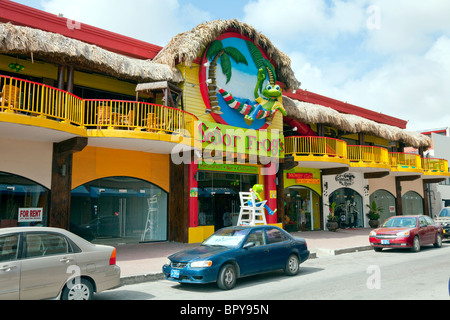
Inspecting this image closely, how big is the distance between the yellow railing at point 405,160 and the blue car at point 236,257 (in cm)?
1641

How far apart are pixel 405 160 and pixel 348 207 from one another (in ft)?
16.5

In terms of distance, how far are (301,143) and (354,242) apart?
564 cm

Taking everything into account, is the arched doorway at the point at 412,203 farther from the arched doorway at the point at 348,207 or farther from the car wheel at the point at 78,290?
the car wheel at the point at 78,290

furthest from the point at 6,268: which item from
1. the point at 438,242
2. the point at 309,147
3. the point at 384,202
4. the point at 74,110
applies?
the point at 384,202

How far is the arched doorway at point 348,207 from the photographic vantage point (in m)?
23.8

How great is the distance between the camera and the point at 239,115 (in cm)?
1778

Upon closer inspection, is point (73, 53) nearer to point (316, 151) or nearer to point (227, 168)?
point (227, 168)

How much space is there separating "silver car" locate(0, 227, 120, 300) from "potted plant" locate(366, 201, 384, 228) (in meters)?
20.9

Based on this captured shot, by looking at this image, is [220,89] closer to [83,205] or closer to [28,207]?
[83,205]

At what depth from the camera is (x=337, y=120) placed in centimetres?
2155

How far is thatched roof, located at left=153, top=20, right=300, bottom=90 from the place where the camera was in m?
15.3

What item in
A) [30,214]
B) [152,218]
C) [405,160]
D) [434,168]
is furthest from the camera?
[434,168]

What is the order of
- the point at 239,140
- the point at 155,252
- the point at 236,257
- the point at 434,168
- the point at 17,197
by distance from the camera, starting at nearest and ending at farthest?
the point at 236,257, the point at 17,197, the point at 155,252, the point at 239,140, the point at 434,168

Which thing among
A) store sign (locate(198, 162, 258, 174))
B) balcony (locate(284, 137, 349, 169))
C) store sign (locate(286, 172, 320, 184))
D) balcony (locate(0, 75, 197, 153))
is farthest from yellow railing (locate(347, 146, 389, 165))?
balcony (locate(0, 75, 197, 153))
